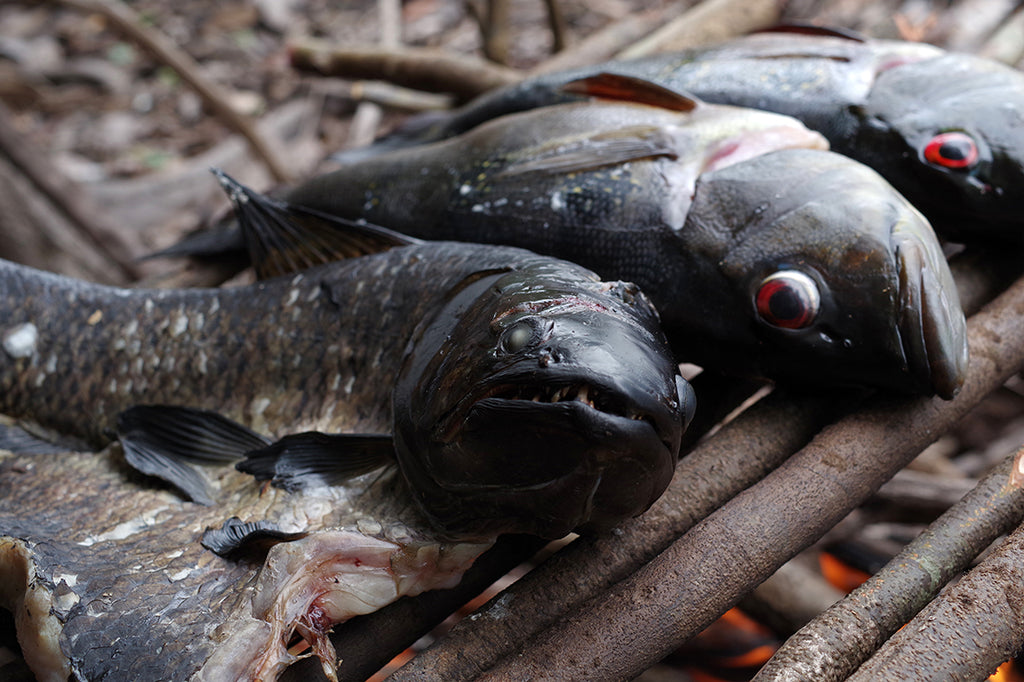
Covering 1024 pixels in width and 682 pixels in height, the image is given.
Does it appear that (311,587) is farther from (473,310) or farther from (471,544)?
(473,310)

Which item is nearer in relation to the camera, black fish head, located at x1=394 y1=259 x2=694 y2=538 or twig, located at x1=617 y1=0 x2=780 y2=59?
black fish head, located at x1=394 y1=259 x2=694 y2=538

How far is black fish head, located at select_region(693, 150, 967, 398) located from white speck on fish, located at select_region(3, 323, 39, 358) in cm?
200

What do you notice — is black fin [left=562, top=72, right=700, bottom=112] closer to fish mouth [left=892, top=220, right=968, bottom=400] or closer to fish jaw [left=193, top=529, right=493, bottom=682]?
fish mouth [left=892, top=220, right=968, bottom=400]

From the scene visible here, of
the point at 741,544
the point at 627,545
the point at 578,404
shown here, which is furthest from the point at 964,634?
the point at 578,404

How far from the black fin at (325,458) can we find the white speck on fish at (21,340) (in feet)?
3.45

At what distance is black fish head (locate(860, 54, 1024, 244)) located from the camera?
88.9 inches

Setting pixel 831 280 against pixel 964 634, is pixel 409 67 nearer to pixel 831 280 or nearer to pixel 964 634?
pixel 831 280

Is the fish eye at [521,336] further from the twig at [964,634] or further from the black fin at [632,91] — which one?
the black fin at [632,91]

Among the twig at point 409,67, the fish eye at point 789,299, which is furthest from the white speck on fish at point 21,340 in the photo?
the twig at point 409,67

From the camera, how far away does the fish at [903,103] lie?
227 cm

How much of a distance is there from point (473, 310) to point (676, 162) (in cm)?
84

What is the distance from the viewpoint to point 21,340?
246 cm

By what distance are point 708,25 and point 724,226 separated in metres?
2.36

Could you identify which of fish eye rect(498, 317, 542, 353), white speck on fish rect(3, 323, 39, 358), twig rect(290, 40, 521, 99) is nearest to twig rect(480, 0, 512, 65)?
twig rect(290, 40, 521, 99)
